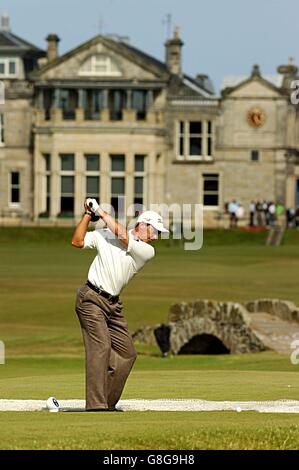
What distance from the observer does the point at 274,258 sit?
71375 millimetres

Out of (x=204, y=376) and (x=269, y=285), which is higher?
(x=204, y=376)

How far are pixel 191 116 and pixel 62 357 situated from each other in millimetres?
67905

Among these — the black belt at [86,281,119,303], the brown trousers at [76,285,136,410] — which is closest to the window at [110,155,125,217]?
the brown trousers at [76,285,136,410]

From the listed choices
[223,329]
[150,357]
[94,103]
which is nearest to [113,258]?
[150,357]

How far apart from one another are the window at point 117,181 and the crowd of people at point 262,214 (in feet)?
19.7

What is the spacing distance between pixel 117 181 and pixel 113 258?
8089 centimetres

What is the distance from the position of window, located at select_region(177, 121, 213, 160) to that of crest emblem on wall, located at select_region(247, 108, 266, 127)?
7.48ft

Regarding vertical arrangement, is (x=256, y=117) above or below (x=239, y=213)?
above

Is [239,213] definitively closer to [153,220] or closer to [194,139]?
[194,139]

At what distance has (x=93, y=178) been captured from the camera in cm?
9962

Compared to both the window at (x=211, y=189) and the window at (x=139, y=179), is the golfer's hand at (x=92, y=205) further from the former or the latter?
the window at (x=211, y=189)

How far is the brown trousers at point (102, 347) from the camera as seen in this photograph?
18797 mm

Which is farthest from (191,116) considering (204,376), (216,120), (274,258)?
(204,376)

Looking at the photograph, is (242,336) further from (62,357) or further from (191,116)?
(191,116)
